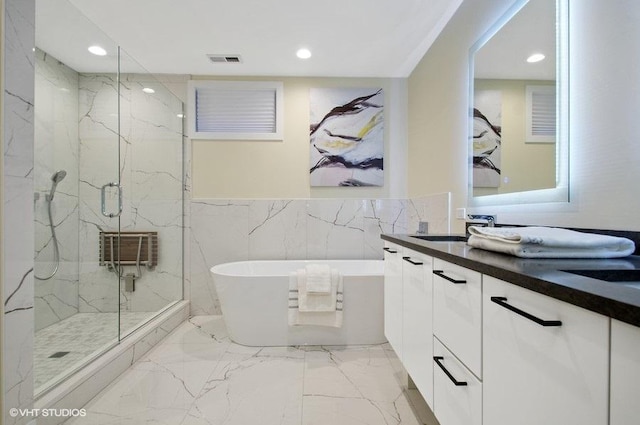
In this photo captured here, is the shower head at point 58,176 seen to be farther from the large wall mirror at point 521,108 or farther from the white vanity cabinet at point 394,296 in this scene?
the large wall mirror at point 521,108

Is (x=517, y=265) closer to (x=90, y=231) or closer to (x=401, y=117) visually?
(x=401, y=117)

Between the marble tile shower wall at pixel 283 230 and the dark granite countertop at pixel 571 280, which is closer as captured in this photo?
the dark granite countertop at pixel 571 280

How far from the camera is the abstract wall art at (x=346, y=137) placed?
3.04 meters

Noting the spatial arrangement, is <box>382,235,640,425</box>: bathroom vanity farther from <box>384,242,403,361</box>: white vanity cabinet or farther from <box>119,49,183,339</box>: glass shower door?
→ <box>119,49,183,339</box>: glass shower door

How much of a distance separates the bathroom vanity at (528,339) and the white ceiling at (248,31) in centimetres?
189

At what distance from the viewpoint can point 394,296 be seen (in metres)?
1.64

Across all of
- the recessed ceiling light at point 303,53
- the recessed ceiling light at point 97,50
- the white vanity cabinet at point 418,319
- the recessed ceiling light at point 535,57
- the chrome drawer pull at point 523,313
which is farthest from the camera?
the recessed ceiling light at point 303,53

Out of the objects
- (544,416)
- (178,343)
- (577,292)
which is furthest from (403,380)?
(178,343)

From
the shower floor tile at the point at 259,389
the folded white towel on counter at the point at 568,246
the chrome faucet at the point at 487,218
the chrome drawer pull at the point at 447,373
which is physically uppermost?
the chrome faucet at the point at 487,218

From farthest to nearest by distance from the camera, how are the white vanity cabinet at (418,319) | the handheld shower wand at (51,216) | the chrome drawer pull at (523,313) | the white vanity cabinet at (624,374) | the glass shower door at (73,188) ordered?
the handheld shower wand at (51,216) < the glass shower door at (73,188) < the white vanity cabinet at (418,319) < the chrome drawer pull at (523,313) < the white vanity cabinet at (624,374)

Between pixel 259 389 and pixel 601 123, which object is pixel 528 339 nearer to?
pixel 601 123

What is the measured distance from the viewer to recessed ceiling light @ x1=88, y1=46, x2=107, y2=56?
2.33 m

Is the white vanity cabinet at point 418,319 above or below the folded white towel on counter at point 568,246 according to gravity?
below

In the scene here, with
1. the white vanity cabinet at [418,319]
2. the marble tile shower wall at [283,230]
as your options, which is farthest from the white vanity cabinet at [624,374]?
the marble tile shower wall at [283,230]
